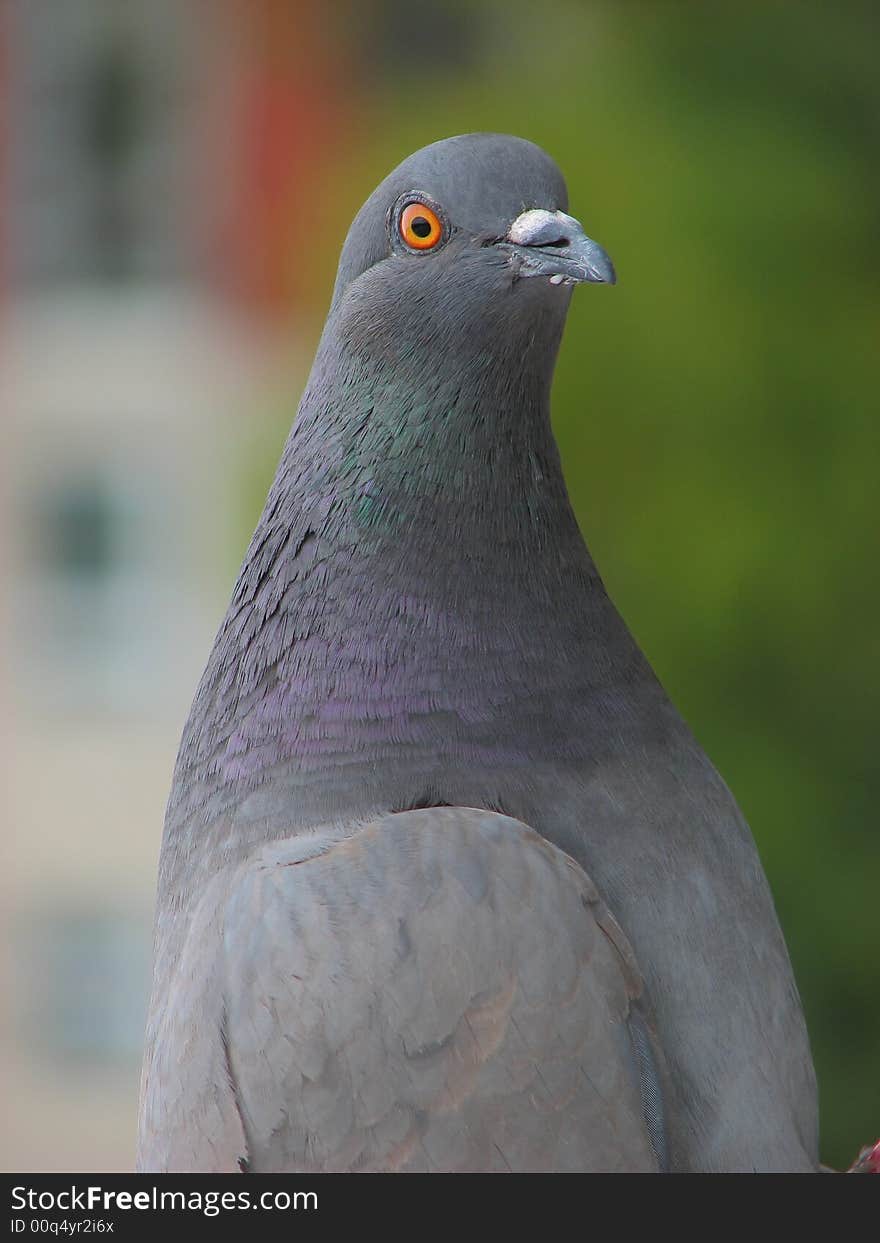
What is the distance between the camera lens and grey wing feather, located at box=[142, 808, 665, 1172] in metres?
2.03

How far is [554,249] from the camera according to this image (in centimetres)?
229

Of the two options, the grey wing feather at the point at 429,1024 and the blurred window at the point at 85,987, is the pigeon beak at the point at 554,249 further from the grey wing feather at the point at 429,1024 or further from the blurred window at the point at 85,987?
the blurred window at the point at 85,987

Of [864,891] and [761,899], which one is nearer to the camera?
[761,899]

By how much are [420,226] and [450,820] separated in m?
0.95

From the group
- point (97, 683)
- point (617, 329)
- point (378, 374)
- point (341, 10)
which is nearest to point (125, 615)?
point (97, 683)

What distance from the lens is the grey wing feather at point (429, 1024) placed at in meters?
2.03

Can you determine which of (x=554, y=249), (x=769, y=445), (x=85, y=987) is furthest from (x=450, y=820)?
(x=85, y=987)

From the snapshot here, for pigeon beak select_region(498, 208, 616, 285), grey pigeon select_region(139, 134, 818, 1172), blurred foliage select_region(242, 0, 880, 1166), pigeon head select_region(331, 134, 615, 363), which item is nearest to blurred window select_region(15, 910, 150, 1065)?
blurred foliage select_region(242, 0, 880, 1166)

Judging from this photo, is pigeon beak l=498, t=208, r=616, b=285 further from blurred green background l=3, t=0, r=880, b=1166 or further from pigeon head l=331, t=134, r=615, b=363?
blurred green background l=3, t=0, r=880, b=1166

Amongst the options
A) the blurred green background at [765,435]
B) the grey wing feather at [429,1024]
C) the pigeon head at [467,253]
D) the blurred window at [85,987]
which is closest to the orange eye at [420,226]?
the pigeon head at [467,253]

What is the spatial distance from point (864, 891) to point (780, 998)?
10.9 ft

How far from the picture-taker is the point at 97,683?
36.9 feet

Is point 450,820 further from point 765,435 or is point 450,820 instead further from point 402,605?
point 765,435
